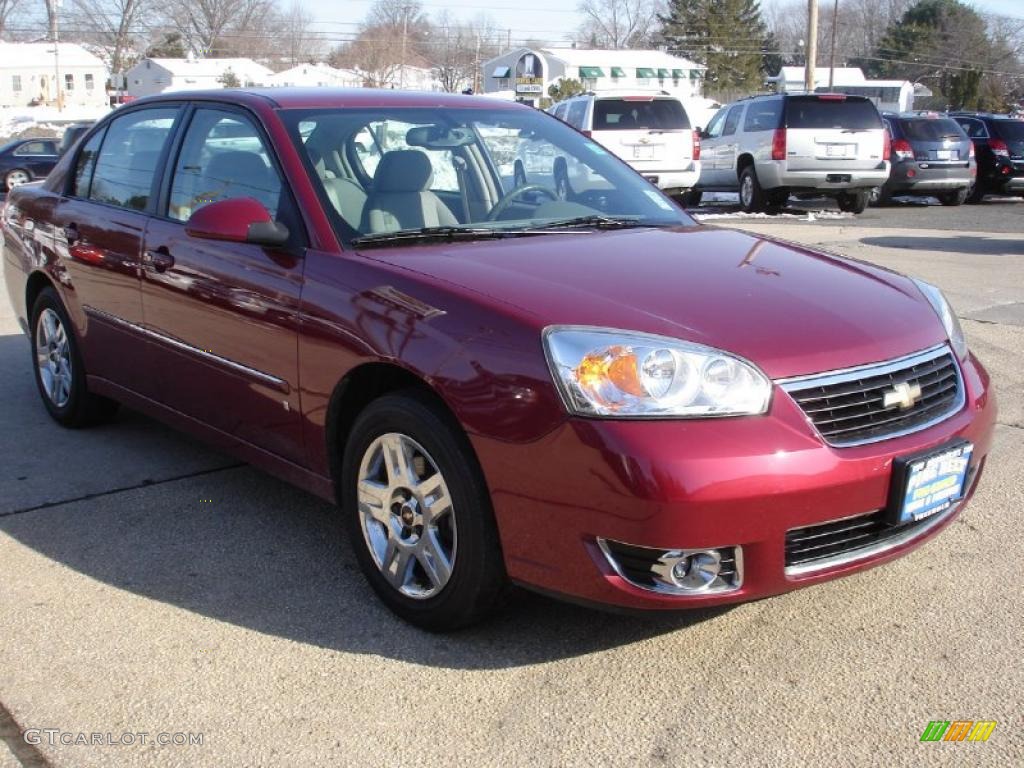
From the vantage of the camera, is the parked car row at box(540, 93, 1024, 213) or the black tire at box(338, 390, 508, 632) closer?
the black tire at box(338, 390, 508, 632)

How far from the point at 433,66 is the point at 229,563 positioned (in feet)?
266

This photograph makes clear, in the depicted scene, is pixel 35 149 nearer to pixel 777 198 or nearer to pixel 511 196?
pixel 777 198

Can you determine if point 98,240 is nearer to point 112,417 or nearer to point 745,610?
point 112,417

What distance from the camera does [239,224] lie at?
383cm

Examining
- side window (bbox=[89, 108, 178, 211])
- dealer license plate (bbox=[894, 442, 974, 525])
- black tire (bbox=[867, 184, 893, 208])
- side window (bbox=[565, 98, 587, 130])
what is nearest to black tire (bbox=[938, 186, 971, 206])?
black tire (bbox=[867, 184, 893, 208])

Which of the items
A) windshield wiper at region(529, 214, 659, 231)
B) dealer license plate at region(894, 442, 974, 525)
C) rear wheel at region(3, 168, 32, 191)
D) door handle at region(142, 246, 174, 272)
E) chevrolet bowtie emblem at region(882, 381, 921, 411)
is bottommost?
rear wheel at region(3, 168, 32, 191)

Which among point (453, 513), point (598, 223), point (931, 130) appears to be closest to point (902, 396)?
point (453, 513)

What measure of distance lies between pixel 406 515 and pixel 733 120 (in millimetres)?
16244

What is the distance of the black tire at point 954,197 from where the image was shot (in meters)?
20.1

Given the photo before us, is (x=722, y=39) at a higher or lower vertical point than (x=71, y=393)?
higher

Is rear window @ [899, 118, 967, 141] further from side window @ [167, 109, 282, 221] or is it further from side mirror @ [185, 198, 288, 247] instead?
side mirror @ [185, 198, 288, 247]

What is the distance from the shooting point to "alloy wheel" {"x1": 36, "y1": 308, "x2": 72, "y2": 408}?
564 cm

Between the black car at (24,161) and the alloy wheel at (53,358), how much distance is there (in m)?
21.5

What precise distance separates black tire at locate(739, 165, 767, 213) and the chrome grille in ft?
47.5
